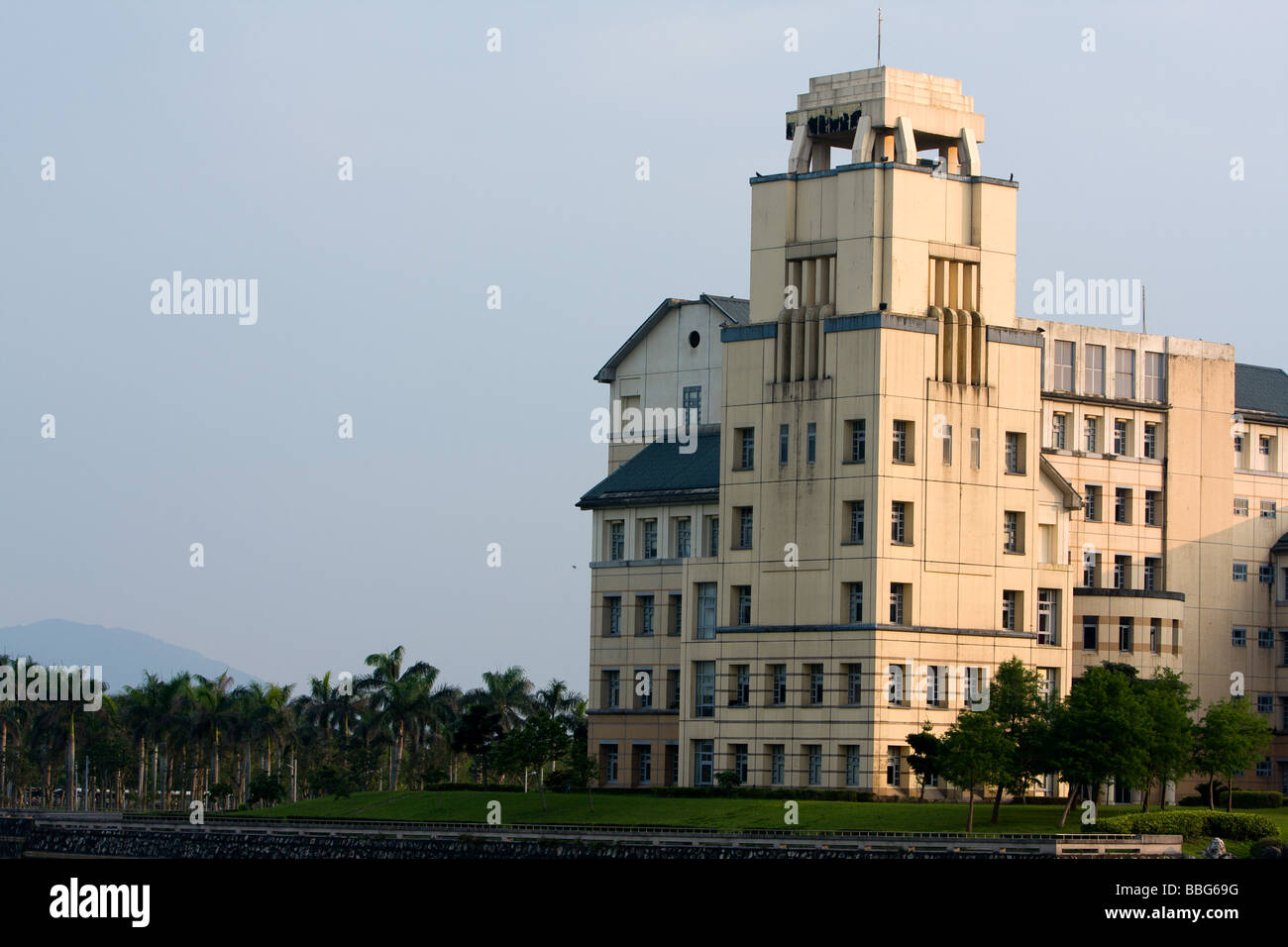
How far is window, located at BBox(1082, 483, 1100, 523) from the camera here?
11512 centimetres

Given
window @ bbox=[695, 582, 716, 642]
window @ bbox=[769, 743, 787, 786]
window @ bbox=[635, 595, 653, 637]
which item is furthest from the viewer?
window @ bbox=[635, 595, 653, 637]

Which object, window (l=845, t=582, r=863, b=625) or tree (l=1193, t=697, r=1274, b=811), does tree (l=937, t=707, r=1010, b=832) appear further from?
window (l=845, t=582, r=863, b=625)

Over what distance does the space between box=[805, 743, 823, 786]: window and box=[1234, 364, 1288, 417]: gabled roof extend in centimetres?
3722

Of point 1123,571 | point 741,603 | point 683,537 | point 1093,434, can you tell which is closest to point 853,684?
point 741,603

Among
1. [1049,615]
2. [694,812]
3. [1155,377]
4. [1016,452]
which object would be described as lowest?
[694,812]

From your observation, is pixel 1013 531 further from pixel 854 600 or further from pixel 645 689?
pixel 645 689

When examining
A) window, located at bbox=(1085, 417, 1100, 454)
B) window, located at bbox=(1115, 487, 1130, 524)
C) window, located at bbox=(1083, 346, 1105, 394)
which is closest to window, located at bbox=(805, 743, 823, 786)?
window, located at bbox=(1115, 487, 1130, 524)

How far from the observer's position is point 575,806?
326 feet

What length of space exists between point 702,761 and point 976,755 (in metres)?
21.9

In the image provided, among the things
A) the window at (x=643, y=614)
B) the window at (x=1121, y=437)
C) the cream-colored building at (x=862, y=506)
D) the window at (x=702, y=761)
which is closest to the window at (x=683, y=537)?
the cream-colored building at (x=862, y=506)

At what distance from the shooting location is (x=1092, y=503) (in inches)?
4542
